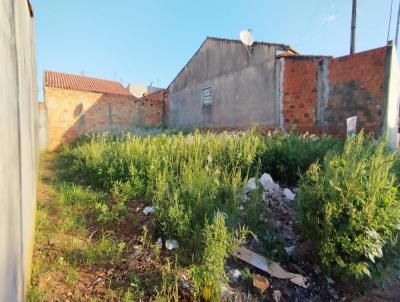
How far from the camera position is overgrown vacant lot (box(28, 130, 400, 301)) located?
2.07 m

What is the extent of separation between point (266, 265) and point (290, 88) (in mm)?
6461

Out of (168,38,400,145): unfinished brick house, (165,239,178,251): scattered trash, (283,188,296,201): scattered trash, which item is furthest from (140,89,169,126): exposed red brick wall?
(165,239,178,251): scattered trash

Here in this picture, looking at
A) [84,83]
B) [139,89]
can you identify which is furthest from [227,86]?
[139,89]

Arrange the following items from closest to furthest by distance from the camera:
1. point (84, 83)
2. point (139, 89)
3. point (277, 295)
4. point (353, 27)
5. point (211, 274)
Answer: point (211, 274) → point (277, 295) → point (353, 27) → point (84, 83) → point (139, 89)

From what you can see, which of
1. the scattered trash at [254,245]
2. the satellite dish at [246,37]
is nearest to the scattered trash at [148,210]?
the scattered trash at [254,245]

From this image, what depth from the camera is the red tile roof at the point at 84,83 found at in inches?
667

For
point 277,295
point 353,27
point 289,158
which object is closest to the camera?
point 277,295

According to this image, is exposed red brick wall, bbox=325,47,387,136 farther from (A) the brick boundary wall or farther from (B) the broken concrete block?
(B) the broken concrete block

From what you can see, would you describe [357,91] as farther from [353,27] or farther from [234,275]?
[234,275]

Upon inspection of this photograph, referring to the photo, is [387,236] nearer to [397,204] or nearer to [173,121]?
[397,204]

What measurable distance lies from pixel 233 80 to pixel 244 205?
7.53 m

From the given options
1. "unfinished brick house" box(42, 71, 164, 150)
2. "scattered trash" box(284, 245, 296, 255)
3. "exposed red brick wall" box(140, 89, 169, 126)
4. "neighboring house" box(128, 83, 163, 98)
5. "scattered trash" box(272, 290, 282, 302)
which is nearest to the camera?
"scattered trash" box(272, 290, 282, 302)

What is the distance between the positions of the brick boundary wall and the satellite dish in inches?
64.1

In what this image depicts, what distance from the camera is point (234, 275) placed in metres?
2.33
